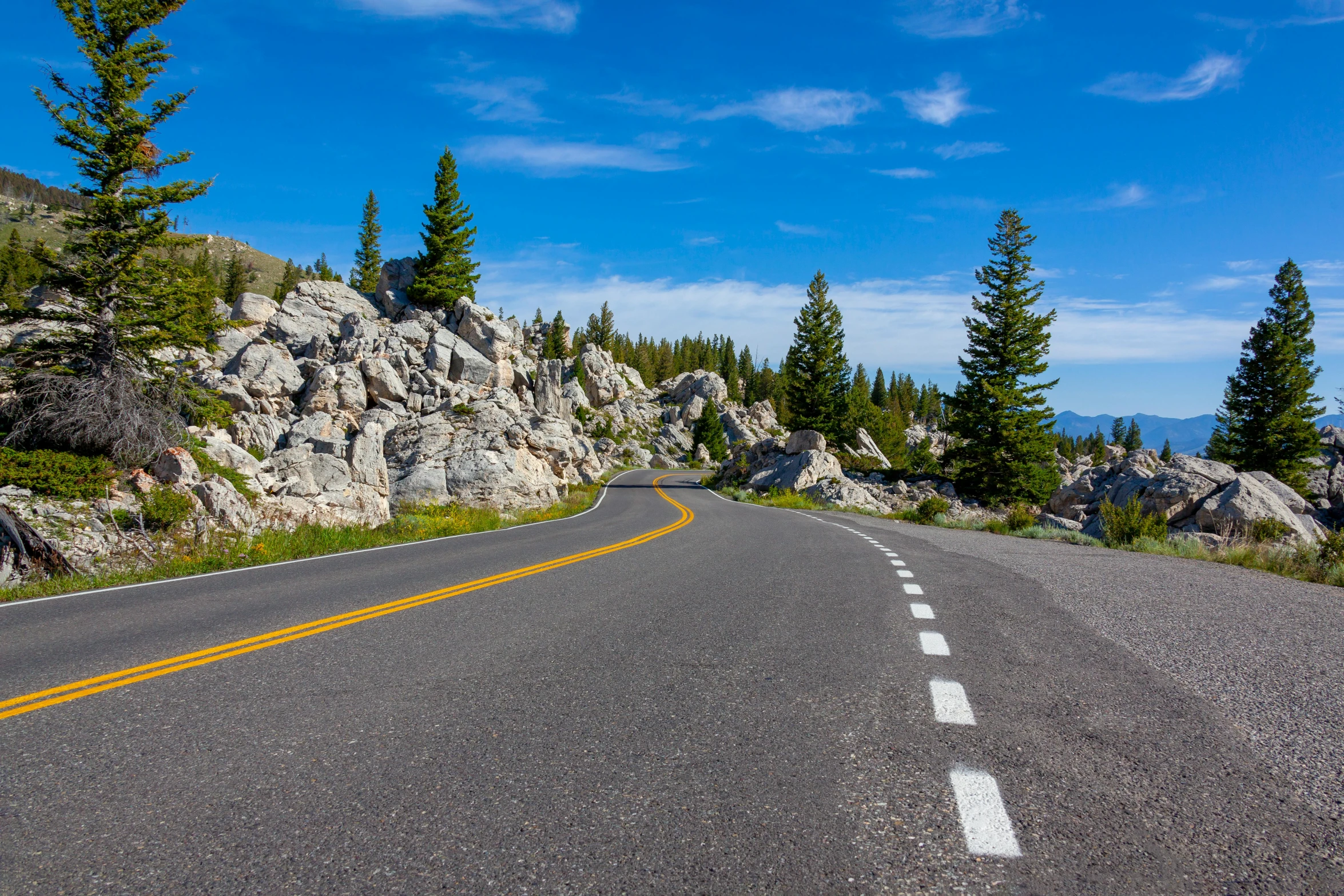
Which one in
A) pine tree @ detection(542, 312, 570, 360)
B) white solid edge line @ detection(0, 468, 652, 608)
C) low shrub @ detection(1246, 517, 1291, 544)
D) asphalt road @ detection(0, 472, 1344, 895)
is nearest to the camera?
asphalt road @ detection(0, 472, 1344, 895)

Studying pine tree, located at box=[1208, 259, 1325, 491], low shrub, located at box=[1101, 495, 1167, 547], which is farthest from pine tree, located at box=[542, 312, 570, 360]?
low shrub, located at box=[1101, 495, 1167, 547]

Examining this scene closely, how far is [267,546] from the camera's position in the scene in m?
11.6

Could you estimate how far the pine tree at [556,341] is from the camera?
343ft

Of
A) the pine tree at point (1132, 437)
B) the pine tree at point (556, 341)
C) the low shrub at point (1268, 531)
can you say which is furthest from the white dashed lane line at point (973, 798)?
the pine tree at point (1132, 437)

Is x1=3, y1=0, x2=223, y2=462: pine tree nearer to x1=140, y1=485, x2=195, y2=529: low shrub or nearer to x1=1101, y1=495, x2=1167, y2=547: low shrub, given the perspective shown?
x1=140, y1=485, x2=195, y2=529: low shrub

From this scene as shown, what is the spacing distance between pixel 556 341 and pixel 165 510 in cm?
9394

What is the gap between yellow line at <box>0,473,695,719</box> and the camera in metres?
4.20

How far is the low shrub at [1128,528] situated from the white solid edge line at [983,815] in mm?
14301

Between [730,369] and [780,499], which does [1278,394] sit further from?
[730,369]

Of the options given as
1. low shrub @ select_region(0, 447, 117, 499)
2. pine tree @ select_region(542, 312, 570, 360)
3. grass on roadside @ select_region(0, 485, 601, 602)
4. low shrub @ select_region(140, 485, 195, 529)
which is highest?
pine tree @ select_region(542, 312, 570, 360)

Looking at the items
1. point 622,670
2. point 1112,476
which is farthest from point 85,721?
point 1112,476

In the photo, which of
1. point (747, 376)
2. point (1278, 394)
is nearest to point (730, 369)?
point (747, 376)

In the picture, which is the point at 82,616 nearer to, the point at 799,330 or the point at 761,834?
the point at 761,834

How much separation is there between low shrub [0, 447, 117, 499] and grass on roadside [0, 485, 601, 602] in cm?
328
